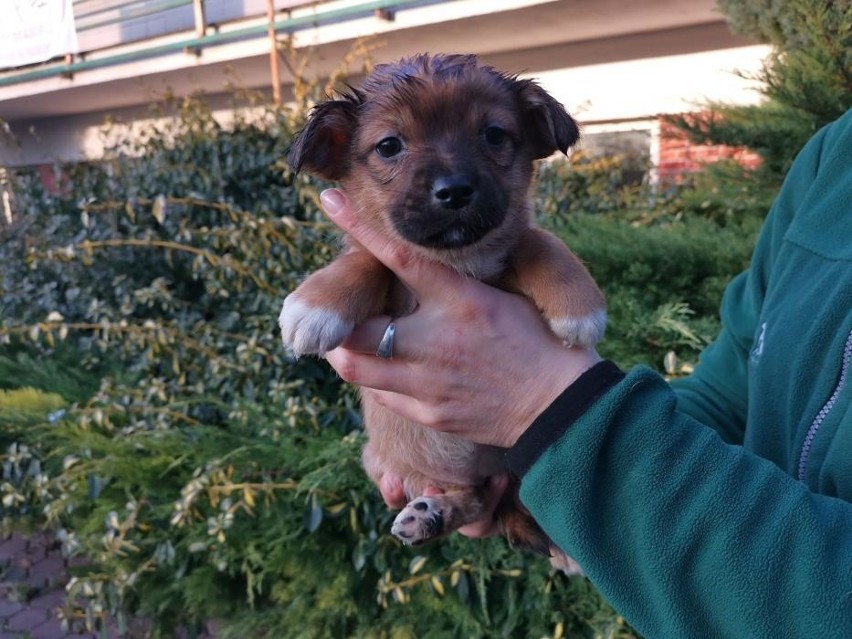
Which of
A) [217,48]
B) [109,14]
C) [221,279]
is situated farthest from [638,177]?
[109,14]

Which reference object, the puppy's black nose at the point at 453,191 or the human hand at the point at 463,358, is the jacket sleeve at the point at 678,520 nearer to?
the human hand at the point at 463,358

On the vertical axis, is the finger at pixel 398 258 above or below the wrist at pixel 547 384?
above

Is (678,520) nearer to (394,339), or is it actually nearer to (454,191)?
(394,339)

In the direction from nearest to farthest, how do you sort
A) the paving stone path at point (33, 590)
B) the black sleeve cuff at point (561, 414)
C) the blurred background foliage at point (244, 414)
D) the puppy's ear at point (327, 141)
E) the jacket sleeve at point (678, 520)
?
the jacket sleeve at point (678, 520) → the black sleeve cuff at point (561, 414) → the puppy's ear at point (327, 141) → the blurred background foliage at point (244, 414) → the paving stone path at point (33, 590)

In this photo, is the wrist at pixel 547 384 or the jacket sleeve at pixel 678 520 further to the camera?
the wrist at pixel 547 384

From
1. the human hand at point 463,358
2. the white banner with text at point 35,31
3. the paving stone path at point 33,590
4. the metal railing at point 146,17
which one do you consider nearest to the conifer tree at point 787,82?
the human hand at point 463,358

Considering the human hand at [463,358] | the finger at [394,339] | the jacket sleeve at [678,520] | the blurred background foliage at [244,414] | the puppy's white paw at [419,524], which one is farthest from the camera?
the blurred background foliage at [244,414]

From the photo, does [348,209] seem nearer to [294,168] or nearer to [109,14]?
[294,168]
